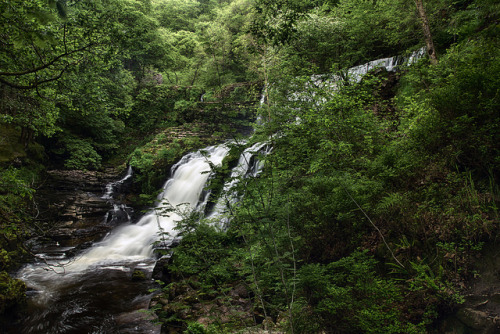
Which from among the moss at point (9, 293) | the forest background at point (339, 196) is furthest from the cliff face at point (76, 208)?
the moss at point (9, 293)

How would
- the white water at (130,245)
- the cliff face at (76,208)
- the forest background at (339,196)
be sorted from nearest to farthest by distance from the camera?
the forest background at (339,196), the white water at (130,245), the cliff face at (76,208)

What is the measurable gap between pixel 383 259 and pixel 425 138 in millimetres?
2030

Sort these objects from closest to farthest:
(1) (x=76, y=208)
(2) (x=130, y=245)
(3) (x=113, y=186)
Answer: (2) (x=130, y=245)
(1) (x=76, y=208)
(3) (x=113, y=186)

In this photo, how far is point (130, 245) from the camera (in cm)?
1062

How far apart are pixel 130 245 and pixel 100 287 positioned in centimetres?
323

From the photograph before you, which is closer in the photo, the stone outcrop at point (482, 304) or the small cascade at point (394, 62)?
the stone outcrop at point (482, 304)

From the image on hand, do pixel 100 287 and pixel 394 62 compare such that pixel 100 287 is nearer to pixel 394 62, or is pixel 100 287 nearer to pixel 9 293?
pixel 9 293

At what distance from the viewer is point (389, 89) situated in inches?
369

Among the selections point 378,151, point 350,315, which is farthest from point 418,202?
point 350,315

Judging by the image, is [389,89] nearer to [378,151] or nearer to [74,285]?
[378,151]

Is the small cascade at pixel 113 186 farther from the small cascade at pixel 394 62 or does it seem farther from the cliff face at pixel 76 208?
the small cascade at pixel 394 62

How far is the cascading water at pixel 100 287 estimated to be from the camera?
18.5ft

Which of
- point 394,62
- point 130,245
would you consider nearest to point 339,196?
point 394,62

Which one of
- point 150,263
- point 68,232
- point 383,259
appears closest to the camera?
point 383,259
